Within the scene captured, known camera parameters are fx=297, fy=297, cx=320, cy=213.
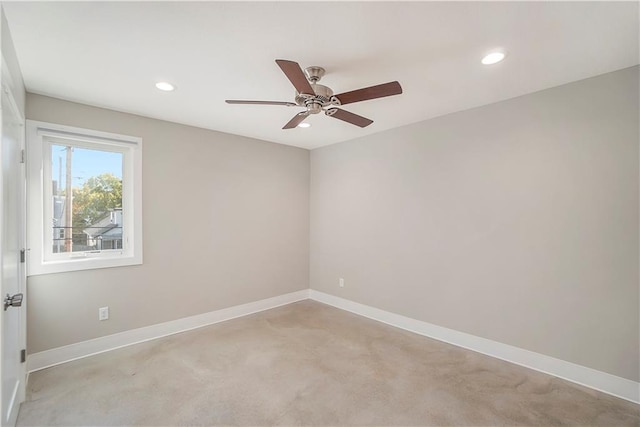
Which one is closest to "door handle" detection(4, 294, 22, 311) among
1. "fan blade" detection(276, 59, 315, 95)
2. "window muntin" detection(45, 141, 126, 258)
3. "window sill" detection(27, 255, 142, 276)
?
"window sill" detection(27, 255, 142, 276)

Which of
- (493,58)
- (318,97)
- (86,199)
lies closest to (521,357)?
(493,58)

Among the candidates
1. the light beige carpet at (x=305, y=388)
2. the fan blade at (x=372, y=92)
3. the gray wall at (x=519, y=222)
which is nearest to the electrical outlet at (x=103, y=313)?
the light beige carpet at (x=305, y=388)

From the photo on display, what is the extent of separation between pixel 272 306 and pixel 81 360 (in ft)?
7.22

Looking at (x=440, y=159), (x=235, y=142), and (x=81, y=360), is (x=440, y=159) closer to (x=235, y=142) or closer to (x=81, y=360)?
(x=235, y=142)

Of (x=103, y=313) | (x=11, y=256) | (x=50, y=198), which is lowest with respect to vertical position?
(x=103, y=313)

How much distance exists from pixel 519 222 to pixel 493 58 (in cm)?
148

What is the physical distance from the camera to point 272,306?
14.3ft

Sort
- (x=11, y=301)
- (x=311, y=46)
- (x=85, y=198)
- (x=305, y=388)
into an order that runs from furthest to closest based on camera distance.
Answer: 1. (x=85, y=198)
2. (x=305, y=388)
3. (x=311, y=46)
4. (x=11, y=301)

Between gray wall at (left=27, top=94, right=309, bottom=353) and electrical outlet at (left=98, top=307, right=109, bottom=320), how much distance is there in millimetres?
38

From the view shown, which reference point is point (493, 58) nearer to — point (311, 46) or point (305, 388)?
point (311, 46)

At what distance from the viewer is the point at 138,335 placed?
125 inches

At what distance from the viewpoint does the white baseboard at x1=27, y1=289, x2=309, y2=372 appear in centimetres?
266

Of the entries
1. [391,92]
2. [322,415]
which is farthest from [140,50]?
[322,415]

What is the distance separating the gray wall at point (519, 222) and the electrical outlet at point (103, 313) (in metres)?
2.91
